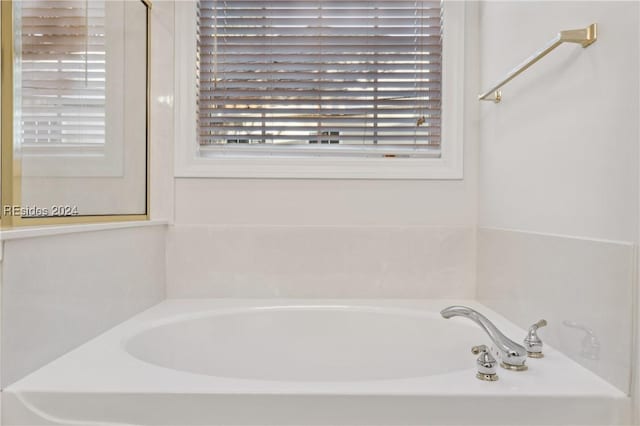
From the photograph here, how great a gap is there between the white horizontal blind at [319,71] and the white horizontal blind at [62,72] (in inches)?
20.9

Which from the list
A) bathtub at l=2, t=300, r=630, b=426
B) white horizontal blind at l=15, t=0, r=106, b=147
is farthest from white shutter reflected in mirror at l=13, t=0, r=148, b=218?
bathtub at l=2, t=300, r=630, b=426

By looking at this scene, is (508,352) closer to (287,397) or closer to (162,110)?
(287,397)

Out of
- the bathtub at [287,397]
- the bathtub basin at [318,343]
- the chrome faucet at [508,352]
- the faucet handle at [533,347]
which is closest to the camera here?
the bathtub at [287,397]

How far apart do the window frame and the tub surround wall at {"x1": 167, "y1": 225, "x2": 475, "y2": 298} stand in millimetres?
216

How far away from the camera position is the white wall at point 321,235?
1862mm

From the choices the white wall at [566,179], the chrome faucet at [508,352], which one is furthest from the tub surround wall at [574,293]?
the chrome faucet at [508,352]

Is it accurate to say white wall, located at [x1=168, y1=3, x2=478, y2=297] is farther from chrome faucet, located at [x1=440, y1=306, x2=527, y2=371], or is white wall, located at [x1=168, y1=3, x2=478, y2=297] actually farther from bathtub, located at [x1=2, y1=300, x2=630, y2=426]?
chrome faucet, located at [x1=440, y1=306, x2=527, y2=371]

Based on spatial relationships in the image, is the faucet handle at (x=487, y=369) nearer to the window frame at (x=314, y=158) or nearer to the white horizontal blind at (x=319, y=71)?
the window frame at (x=314, y=158)

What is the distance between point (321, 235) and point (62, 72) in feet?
3.36

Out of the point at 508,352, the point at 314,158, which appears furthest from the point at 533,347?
the point at 314,158

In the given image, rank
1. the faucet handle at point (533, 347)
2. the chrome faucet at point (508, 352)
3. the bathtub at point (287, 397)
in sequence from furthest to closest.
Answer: the faucet handle at point (533, 347)
the chrome faucet at point (508, 352)
the bathtub at point (287, 397)

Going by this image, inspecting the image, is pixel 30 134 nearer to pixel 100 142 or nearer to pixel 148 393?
pixel 100 142

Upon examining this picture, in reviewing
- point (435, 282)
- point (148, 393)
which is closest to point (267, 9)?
point (435, 282)

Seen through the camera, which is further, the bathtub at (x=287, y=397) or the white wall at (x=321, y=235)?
the white wall at (x=321, y=235)
